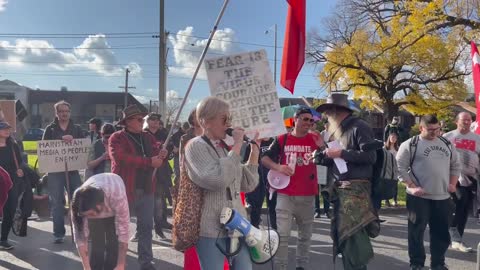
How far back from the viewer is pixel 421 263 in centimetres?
521

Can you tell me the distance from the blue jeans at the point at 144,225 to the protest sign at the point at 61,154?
1.89 meters

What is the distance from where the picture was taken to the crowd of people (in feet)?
9.80

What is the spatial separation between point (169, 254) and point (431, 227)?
316cm

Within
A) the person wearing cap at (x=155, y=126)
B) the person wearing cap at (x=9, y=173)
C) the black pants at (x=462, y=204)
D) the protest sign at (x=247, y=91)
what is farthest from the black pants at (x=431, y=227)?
the person wearing cap at (x=9, y=173)

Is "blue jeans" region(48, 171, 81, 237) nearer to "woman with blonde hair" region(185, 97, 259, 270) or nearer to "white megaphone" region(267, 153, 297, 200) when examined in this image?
"white megaphone" region(267, 153, 297, 200)

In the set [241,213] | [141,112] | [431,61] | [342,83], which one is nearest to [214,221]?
[241,213]

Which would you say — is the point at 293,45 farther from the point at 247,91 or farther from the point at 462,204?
the point at 462,204

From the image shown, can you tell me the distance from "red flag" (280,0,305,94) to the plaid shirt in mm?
1714

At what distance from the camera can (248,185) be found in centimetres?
324

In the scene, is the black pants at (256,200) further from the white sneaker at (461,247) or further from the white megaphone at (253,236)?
the white megaphone at (253,236)

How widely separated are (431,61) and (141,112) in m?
26.0

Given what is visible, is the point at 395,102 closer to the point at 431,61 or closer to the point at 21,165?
the point at 431,61

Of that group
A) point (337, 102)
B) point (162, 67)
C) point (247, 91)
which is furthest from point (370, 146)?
point (162, 67)

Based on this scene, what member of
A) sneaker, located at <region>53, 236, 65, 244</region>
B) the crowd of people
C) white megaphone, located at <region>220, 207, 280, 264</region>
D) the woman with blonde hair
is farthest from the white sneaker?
sneaker, located at <region>53, 236, 65, 244</region>
